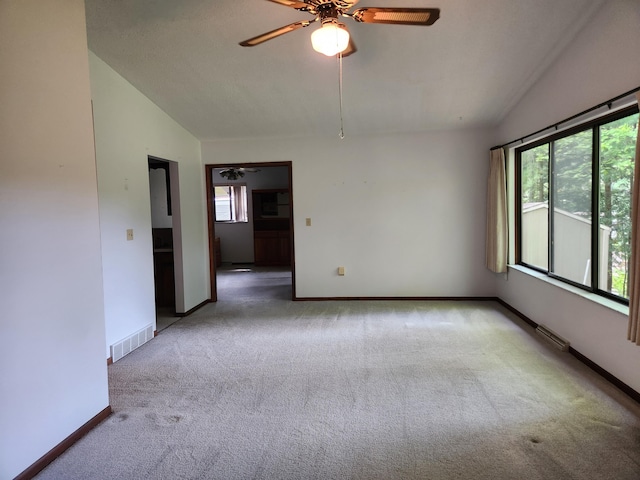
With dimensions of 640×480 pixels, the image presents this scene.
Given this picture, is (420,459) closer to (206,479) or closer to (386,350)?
(206,479)

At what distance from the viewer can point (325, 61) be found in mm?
3545

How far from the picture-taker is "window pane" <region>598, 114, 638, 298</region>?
9.11 feet

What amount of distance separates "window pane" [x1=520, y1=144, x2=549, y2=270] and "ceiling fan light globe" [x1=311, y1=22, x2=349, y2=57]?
2.84 metres

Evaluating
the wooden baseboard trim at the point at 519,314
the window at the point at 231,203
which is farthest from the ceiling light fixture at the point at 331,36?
the window at the point at 231,203

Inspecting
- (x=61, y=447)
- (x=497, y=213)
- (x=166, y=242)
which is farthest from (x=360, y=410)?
(x=166, y=242)

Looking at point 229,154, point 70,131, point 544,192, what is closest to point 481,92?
point 544,192

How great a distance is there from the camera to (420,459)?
1998mm

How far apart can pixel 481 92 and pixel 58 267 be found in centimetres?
410

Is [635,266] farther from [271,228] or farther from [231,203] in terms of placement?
[231,203]

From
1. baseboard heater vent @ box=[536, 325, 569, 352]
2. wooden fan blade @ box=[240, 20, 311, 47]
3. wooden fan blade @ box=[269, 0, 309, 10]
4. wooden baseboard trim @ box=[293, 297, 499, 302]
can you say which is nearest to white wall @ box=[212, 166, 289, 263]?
wooden baseboard trim @ box=[293, 297, 499, 302]

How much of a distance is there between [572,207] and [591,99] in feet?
3.34

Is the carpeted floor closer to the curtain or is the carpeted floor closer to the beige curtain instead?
the beige curtain

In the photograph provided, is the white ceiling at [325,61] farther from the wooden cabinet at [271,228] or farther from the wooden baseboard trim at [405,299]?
the wooden cabinet at [271,228]

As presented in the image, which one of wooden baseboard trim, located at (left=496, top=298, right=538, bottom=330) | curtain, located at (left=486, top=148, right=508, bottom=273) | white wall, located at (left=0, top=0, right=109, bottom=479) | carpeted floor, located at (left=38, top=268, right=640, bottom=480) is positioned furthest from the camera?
curtain, located at (left=486, top=148, right=508, bottom=273)
